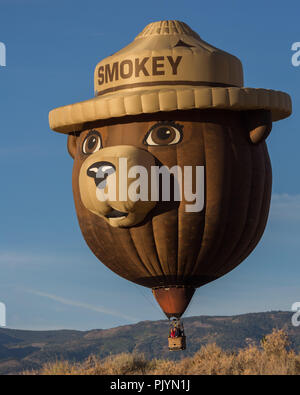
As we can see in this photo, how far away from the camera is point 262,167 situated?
1087 inches

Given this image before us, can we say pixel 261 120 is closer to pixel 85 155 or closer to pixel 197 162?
pixel 197 162

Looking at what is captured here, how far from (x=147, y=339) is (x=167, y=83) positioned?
49.8 m

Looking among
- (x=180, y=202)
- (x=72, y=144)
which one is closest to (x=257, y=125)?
(x=180, y=202)

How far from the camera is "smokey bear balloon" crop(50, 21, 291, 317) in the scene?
85.5ft

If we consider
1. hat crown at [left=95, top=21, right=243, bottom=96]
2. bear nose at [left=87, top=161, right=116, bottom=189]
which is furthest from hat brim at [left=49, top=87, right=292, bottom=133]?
bear nose at [left=87, top=161, right=116, bottom=189]

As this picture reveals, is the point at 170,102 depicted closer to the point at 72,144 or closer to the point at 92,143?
the point at 92,143

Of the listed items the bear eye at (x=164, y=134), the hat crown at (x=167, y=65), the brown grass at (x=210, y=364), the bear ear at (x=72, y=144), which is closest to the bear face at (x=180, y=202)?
the bear eye at (x=164, y=134)

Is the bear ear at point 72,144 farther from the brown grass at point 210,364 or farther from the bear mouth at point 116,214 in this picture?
the brown grass at point 210,364

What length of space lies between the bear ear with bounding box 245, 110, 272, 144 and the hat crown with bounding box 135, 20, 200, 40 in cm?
290

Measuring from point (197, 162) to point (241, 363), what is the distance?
618 centimetres
